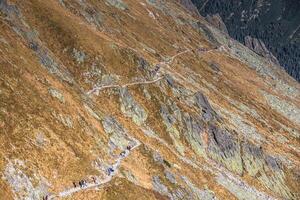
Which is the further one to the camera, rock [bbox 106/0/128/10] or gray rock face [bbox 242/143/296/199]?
rock [bbox 106/0/128/10]

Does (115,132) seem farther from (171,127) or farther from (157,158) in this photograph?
(171,127)

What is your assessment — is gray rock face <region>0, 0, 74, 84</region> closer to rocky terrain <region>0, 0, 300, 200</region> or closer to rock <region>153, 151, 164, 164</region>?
rocky terrain <region>0, 0, 300, 200</region>

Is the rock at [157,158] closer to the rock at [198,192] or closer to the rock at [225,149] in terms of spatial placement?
the rock at [198,192]

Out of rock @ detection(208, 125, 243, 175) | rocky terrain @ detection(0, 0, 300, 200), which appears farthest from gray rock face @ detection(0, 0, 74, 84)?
rock @ detection(208, 125, 243, 175)

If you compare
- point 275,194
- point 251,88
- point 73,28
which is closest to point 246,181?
point 275,194

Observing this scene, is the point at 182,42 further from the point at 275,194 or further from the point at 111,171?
the point at 111,171

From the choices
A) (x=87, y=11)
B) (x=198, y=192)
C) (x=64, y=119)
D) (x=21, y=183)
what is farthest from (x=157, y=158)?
(x=87, y=11)
